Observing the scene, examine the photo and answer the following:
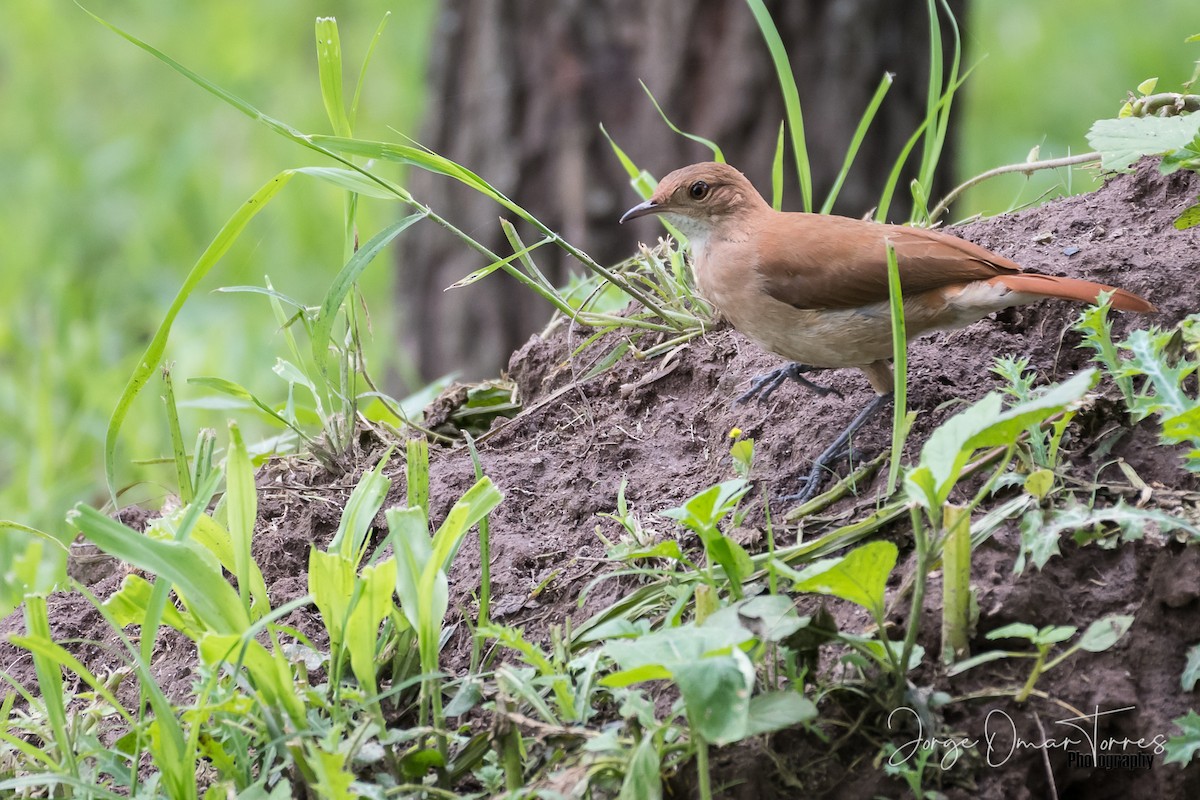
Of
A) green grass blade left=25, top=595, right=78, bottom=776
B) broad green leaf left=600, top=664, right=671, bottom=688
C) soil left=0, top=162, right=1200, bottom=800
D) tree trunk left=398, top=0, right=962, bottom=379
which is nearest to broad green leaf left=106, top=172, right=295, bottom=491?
green grass blade left=25, top=595, right=78, bottom=776

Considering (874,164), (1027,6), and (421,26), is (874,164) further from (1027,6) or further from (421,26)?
(421,26)

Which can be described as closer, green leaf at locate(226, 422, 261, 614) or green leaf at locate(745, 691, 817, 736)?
green leaf at locate(745, 691, 817, 736)

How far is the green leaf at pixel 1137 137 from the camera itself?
8.93 ft

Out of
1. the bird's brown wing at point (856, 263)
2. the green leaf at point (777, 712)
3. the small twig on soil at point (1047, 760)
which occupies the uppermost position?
the bird's brown wing at point (856, 263)

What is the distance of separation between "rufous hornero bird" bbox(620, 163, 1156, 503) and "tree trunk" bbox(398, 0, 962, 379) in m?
3.39

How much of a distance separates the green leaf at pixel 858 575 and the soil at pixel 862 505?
0.69 ft

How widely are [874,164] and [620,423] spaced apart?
410 cm

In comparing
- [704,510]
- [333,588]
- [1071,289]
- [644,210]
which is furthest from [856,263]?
[333,588]

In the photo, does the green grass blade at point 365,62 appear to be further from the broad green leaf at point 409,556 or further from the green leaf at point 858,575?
the green leaf at point 858,575

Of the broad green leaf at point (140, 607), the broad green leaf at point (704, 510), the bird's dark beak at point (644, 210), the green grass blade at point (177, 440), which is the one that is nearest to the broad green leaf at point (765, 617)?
the broad green leaf at point (704, 510)

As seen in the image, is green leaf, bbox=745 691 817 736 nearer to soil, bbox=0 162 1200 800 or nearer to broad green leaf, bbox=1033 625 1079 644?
soil, bbox=0 162 1200 800

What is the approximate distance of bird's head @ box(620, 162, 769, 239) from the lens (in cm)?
370

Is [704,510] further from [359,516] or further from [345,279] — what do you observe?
[345,279]

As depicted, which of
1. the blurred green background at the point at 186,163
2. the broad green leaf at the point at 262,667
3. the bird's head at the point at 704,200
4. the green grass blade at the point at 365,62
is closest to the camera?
the broad green leaf at the point at 262,667
